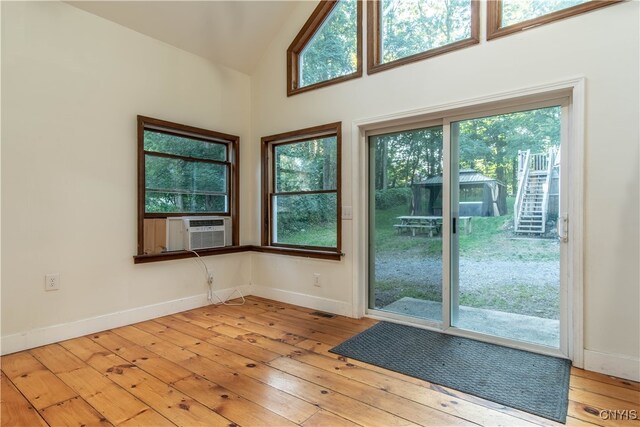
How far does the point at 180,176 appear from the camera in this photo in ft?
12.0

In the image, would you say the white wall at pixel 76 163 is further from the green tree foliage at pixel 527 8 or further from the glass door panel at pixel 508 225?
the green tree foliage at pixel 527 8

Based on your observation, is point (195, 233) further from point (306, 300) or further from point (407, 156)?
point (407, 156)

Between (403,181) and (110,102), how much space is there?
2.75 metres

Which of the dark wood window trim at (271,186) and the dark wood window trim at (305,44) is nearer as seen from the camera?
the dark wood window trim at (305,44)

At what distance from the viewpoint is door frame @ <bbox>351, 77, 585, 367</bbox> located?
7.69 feet

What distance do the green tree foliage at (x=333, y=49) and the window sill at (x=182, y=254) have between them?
80.4 inches

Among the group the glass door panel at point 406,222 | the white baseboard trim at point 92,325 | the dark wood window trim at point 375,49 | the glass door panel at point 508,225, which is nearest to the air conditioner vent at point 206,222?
the white baseboard trim at point 92,325

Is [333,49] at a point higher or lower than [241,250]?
higher

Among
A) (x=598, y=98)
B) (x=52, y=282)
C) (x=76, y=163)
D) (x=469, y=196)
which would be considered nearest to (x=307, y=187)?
(x=469, y=196)

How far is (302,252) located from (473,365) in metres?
1.98

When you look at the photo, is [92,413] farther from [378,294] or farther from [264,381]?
[378,294]

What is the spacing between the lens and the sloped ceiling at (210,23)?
312 centimetres

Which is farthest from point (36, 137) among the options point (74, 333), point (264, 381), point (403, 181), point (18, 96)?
point (403, 181)

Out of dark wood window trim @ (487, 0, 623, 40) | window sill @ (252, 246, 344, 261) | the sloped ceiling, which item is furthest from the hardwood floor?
the sloped ceiling
